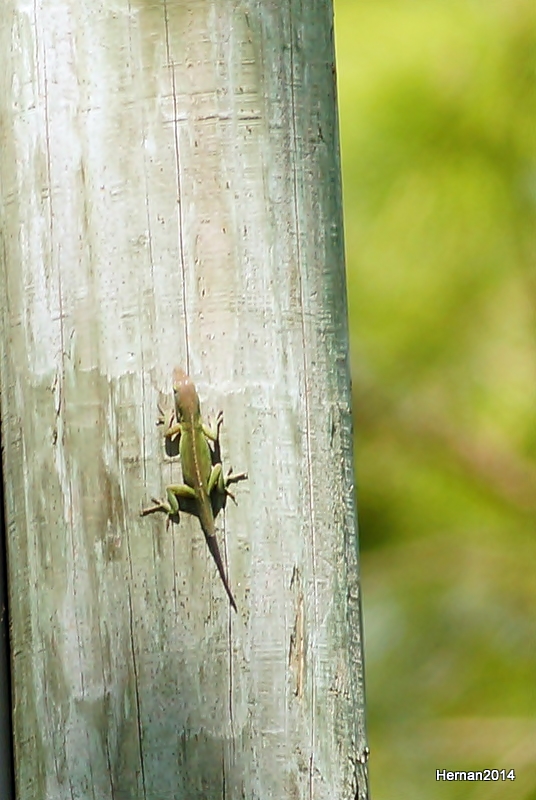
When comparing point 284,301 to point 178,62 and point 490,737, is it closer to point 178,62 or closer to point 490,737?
point 178,62

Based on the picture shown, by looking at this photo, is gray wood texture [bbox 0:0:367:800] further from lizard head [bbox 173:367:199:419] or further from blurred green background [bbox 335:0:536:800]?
blurred green background [bbox 335:0:536:800]

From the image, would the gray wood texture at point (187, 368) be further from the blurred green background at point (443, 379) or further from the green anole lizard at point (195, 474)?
the blurred green background at point (443, 379)

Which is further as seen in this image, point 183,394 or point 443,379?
point 443,379

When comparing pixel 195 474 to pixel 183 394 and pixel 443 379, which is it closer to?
pixel 183 394

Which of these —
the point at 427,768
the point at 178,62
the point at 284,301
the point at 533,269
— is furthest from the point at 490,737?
the point at 178,62

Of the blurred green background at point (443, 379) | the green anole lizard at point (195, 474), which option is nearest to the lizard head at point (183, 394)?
the green anole lizard at point (195, 474)

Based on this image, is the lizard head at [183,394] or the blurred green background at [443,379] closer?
the lizard head at [183,394]

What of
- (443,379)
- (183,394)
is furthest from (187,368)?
(443,379)
